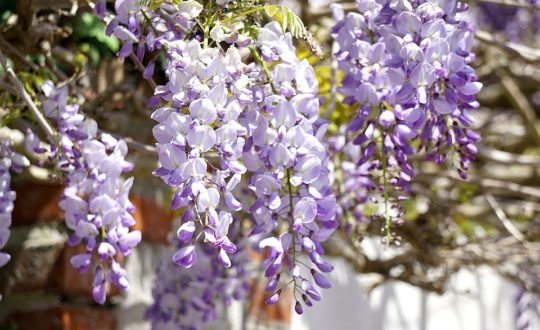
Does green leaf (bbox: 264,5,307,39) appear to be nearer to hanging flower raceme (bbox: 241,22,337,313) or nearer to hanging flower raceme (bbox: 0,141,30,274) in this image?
hanging flower raceme (bbox: 241,22,337,313)

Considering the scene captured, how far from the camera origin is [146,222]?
2.01 m

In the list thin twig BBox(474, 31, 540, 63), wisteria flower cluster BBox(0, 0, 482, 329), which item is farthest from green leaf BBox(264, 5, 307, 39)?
thin twig BBox(474, 31, 540, 63)

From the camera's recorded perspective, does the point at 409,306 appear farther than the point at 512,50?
Yes

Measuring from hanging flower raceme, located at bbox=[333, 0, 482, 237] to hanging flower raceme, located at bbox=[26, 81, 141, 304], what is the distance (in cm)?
34

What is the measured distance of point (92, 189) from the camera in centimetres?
135

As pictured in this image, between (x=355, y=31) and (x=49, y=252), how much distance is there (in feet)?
2.45

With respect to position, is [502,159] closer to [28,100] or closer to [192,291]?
[192,291]

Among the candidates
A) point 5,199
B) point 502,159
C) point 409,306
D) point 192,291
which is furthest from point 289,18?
point 409,306

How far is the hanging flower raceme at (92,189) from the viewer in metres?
1.32

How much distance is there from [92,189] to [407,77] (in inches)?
17.7

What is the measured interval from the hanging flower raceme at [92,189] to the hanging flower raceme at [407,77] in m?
0.34

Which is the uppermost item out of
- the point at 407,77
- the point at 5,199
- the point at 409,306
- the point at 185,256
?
the point at 407,77

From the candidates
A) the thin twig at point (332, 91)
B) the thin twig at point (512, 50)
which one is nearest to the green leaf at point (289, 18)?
the thin twig at point (332, 91)

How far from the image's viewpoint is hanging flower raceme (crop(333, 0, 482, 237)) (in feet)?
4.08
